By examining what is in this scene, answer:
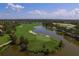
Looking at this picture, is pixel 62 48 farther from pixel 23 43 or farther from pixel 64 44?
pixel 23 43

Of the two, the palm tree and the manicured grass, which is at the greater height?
the manicured grass

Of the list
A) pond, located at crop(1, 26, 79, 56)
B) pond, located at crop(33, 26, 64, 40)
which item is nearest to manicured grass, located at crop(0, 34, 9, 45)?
pond, located at crop(1, 26, 79, 56)

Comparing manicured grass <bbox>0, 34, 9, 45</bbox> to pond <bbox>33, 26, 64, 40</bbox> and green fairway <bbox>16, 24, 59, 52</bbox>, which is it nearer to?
green fairway <bbox>16, 24, 59, 52</bbox>

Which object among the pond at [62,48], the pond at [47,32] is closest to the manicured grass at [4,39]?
the pond at [62,48]

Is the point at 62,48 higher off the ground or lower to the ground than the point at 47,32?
lower

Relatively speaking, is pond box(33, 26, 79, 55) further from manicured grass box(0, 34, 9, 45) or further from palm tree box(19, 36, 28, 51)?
manicured grass box(0, 34, 9, 45)

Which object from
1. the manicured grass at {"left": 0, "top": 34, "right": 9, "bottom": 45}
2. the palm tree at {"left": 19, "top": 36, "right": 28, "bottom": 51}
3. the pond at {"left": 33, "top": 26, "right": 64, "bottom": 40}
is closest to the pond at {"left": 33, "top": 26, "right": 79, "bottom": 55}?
the pond at {"left": 33, "top": 26, "right": 64, "bottom": 40}

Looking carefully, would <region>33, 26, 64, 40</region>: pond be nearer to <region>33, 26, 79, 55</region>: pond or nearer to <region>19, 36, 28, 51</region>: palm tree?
<region>33, 26, 79, 55</region>: pond

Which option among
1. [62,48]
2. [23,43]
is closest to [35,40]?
[23,43]

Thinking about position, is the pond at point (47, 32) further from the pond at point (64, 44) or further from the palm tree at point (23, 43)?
the palm tree at point (23, 43)
